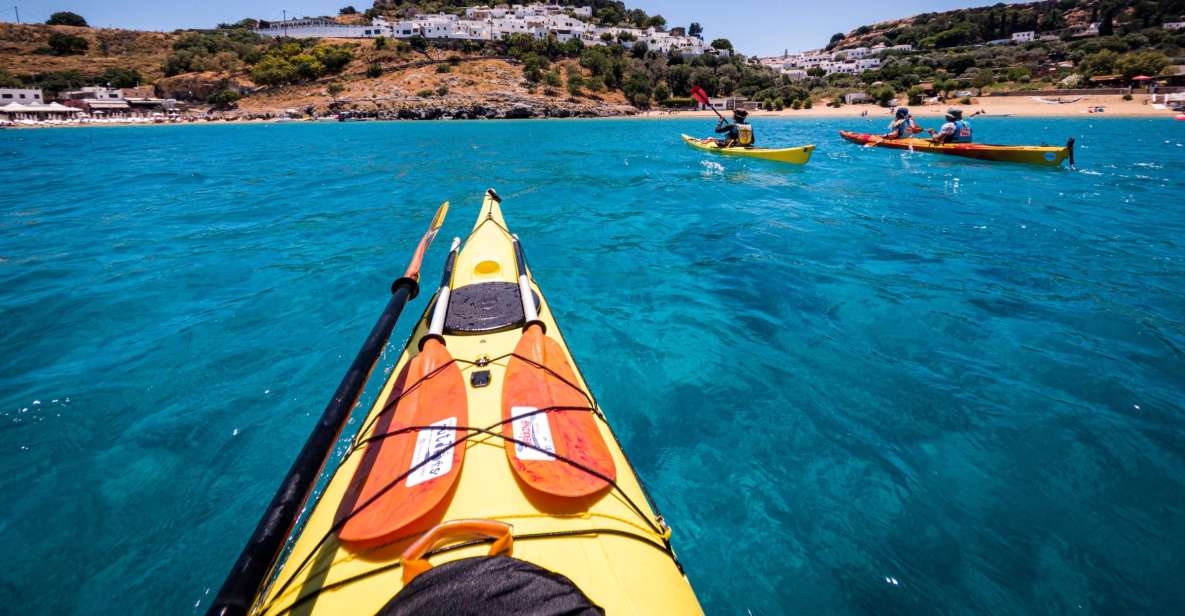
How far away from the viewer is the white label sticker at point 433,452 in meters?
2.13

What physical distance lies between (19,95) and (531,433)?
99.1 metres

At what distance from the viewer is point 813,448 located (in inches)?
148

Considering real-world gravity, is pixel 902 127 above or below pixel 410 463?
above

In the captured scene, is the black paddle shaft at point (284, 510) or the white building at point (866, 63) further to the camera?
the white building at point (866, 63)

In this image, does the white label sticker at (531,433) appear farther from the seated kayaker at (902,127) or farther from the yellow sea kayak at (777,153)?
the seated kayaker at (902,127)

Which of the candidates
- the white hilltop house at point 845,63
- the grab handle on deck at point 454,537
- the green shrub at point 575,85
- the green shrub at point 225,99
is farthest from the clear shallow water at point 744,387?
the white hilltop house at point 845,63

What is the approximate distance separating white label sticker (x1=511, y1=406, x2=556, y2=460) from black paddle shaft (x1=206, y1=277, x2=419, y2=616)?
0.84m

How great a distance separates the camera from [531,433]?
239 cm

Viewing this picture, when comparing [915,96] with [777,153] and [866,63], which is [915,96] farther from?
[777,153]

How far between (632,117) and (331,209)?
61.4 m

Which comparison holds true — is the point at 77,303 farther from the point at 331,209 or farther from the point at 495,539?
the point at 495,539

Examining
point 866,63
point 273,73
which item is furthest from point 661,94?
point 273,73

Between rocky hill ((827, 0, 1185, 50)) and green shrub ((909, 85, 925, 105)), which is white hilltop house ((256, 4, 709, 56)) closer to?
rocky hill ((827, 0, 1185, 50))

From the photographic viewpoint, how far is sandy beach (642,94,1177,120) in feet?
135
